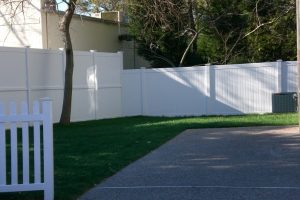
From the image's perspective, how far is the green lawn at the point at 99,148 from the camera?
8.40 metres

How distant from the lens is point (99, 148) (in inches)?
480

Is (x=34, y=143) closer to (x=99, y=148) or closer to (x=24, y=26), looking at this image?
(x=99, y=148)

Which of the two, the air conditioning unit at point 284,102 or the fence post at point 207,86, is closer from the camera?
the air conditioning unit at point 284,102

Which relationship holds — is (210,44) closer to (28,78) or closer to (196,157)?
(28,78)

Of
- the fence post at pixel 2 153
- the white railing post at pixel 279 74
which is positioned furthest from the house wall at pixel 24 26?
the fence post at pixel 2 153

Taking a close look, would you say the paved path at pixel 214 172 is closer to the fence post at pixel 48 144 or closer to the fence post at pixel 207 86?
the fence post at pixel 48 144

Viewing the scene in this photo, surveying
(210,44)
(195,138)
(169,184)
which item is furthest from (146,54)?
(169,184)

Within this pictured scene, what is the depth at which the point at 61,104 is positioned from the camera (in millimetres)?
20812

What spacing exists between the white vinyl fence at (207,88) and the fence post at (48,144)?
14998mm

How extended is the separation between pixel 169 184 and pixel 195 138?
17.8 feet

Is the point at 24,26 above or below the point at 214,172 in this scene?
above

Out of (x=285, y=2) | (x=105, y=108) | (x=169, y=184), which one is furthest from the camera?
(x=285, y=2)

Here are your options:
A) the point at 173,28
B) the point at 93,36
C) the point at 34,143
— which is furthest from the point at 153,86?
the point at 34,143

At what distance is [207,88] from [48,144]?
15.4m
